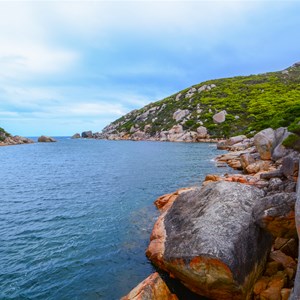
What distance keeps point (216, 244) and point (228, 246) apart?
0.49 metres

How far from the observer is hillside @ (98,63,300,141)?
102 metres

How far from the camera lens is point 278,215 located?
35.1ft

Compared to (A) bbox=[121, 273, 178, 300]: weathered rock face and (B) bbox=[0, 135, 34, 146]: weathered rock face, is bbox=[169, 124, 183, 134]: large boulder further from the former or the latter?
(A) bbox=[121, 273, 178, 300]: weathered rock face

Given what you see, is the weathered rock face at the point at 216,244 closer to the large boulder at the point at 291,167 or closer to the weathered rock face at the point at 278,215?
the weathered rock face at the point at 278,215

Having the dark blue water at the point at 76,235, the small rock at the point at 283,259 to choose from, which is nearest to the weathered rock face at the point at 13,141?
the dark blue water at the point at 76,235

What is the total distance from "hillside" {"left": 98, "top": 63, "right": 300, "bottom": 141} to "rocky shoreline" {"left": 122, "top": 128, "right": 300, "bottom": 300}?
7008 centimetres

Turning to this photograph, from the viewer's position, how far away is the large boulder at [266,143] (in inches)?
1442

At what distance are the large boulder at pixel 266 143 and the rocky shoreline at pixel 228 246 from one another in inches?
933

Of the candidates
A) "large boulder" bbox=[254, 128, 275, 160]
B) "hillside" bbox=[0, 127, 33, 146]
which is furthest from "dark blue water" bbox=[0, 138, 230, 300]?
"hillside" bbox=[0, 127, 33, 146]

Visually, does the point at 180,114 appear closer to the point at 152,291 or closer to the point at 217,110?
the point at 217,110

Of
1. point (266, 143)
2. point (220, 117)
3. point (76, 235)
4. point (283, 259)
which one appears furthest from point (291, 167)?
point (220, 117)

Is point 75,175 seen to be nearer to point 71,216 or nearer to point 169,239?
point 71,216

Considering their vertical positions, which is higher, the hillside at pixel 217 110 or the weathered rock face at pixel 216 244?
the hillside at pixel 217 110

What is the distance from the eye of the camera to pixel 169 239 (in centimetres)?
1302
